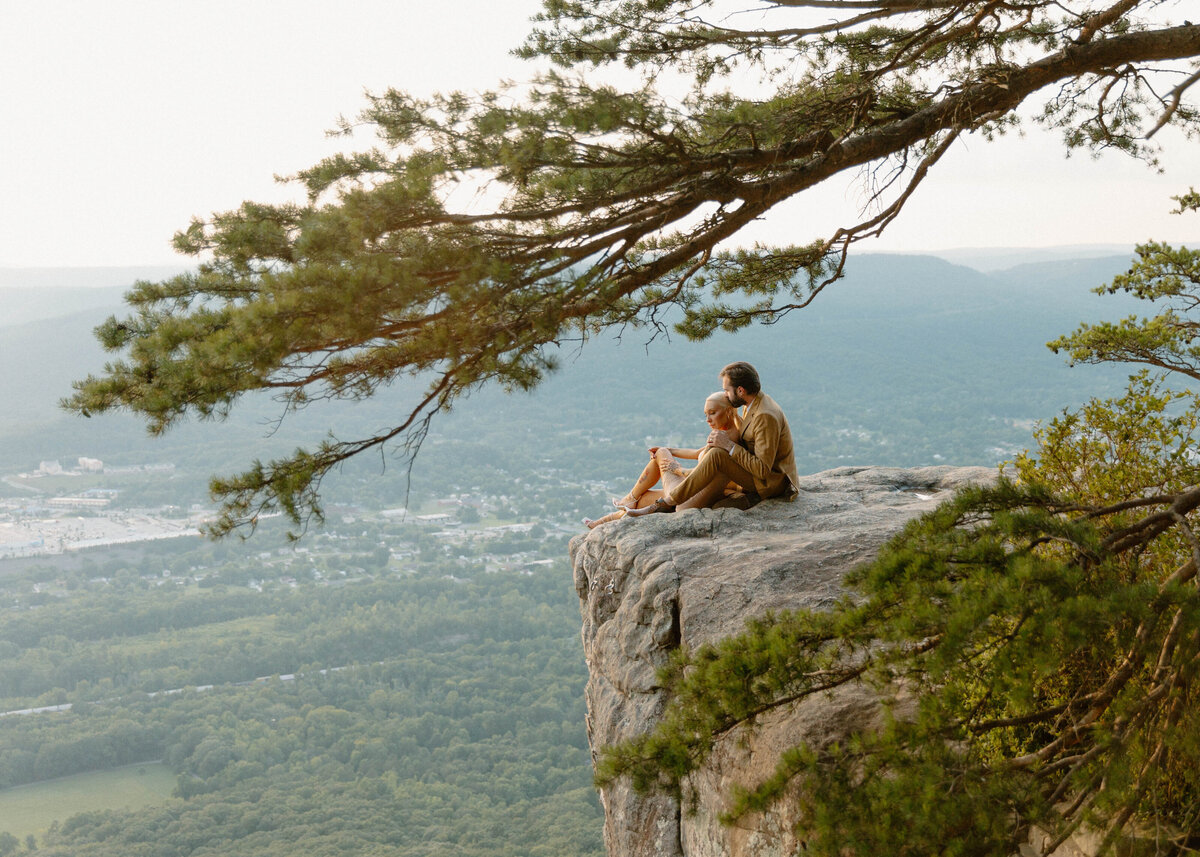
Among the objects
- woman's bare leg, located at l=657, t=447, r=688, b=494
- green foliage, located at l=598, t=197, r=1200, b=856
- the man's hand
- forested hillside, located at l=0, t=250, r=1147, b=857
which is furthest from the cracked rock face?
forested hillside, located at l=0, t=250, r=1147, b=857

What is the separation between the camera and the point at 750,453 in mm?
4738

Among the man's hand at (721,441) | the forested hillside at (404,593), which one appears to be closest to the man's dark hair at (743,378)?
the man's hand at (721,441)

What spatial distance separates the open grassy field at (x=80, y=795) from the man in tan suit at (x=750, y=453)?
27.8 metres

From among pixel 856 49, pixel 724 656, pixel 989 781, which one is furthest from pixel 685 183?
pixel 989 781

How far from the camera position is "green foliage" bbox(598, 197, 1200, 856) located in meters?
1.97

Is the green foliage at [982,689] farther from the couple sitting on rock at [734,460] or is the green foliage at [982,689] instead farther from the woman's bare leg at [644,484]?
the woman's bare leg at [644,484]

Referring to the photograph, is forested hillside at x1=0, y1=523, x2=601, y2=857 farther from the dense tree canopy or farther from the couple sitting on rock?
the dense tree canopy

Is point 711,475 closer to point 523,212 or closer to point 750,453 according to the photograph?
point 750,453

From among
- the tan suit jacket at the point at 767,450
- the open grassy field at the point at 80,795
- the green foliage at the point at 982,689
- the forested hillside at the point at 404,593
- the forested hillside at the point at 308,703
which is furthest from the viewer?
the open grassy field at the point at 80,795

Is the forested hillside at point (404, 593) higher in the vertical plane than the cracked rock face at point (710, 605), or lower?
lower

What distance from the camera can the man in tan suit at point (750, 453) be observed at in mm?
4594

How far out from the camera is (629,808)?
4.33m

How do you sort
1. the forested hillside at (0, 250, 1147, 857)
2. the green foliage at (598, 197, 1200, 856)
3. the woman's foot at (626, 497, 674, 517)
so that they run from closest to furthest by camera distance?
the green foliage at (598, 197, 1200, 856) → the woman's foot at (626, 497, 674, 517) → the forested hillside at (0, 250, 1147, 857)

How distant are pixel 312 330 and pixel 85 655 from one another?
42.7m
